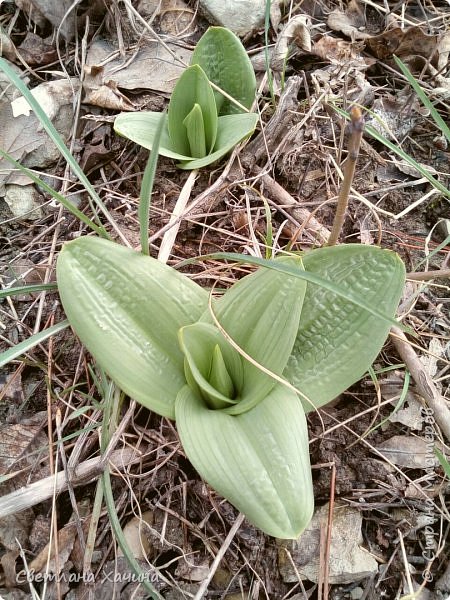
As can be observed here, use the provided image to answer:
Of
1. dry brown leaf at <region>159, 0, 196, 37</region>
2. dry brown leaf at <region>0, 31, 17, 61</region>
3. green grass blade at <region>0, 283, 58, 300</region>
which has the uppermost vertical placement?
dry brown leaf at <region>0, 31, 17, 61</region>

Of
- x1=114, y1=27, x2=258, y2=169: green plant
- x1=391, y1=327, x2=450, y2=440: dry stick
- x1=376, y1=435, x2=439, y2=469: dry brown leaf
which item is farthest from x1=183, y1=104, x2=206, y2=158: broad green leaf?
x1=376, y1=435, x2=439, y2=469: dry brown leaf

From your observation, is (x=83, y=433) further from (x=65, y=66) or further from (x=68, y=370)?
(x=65, y=66)

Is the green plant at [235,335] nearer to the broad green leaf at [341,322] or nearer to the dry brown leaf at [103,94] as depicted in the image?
the broad green leaf at [341,322]

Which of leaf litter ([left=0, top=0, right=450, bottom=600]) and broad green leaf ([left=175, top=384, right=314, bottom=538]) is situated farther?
leaf litter ([left=0, top=0, right=450, bottom=600])

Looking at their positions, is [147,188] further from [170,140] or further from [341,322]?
[170,140]

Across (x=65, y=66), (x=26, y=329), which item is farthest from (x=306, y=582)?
(x=65, y=66)

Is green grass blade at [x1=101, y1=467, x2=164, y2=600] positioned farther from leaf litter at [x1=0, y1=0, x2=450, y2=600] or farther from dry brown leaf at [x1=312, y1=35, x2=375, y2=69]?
dry brown leaf at [x1=312, y1=35, x2=375, y2=69]
